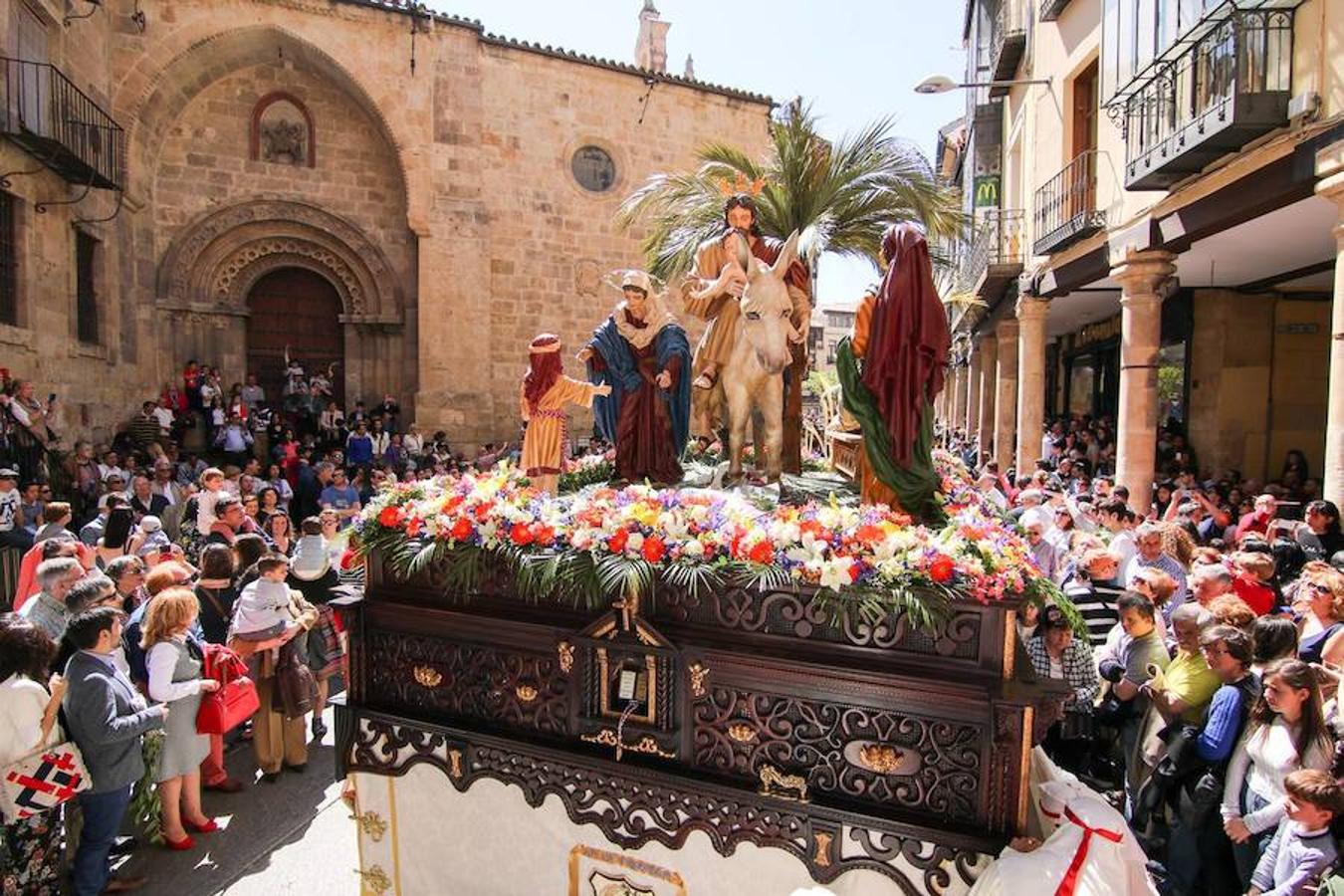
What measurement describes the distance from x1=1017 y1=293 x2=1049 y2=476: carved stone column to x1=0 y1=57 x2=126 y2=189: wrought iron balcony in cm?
1469

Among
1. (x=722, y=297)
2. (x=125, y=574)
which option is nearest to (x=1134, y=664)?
(x=722, y=297)

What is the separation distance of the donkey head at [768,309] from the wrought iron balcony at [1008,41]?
12013mm

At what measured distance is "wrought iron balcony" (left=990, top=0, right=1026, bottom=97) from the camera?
15.0 metres

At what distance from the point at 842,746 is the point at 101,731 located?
3527mm

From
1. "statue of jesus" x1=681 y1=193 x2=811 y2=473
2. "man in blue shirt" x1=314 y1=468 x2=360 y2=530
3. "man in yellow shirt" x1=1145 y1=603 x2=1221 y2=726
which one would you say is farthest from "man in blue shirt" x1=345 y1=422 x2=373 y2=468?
"man in yellow shirt" x1=1145 y1=603 x2=1221 y2=726

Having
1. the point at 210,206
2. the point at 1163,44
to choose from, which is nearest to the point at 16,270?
the point at 210,206

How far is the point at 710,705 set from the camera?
139 inches

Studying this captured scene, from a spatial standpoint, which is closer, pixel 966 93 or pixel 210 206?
pixel 210 206

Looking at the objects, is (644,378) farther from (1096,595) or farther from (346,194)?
(346,194)

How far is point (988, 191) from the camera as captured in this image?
18359 mm

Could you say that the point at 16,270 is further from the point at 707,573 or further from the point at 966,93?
the point at 966,93

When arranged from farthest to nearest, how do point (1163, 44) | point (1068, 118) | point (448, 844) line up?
1. point (1068, 118)
2. point (1163, 44)
3. point (448, 844)

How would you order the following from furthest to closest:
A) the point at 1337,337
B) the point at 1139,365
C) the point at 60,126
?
1. the point at 60,126
2. the point at 1139,365
3. the point at 1337,337

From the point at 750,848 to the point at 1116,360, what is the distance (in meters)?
15.6
